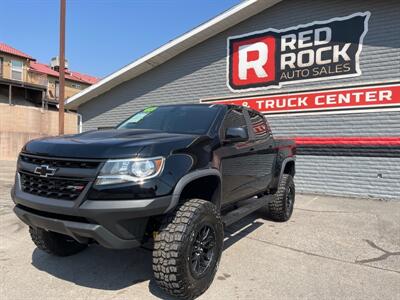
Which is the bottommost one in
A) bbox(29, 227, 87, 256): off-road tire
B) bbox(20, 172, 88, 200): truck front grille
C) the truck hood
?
bbox(29, 227, 87, 256): off-road tire

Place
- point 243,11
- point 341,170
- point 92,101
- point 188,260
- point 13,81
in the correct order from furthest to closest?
point 13,81 < point 92,101 < point 243,11 < point 341,170 < point 188,260

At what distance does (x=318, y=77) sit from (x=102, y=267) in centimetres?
800

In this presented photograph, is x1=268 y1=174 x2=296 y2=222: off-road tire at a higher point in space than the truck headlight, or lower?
lower

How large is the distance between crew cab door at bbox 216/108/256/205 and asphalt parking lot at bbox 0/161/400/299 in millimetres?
825

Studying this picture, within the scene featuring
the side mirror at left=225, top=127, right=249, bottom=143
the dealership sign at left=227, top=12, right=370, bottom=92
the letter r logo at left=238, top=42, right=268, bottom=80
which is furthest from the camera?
the letter r logo at left=238, top=42, right=268, bottom=80

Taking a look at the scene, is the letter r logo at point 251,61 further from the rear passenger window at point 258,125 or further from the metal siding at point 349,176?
the rear passenger window at point 258,125

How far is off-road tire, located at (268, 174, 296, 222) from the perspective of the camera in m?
6.20

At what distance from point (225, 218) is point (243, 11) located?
829 cm

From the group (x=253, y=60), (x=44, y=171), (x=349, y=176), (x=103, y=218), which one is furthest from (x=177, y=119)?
(x=253, y=60)

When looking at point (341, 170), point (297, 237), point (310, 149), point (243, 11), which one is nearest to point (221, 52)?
point (243, 11)

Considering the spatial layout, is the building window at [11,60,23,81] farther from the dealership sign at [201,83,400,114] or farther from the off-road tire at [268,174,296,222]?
the off-road tire at [268,174,296,222]

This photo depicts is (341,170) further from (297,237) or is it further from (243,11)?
(243,11)

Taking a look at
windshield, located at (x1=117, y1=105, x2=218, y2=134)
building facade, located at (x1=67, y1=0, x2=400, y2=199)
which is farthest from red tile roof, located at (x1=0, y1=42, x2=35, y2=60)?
windshield, located at (x1=117, y1=105, x2=218, y2=134)

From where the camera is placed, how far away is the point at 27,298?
11.0 feet
